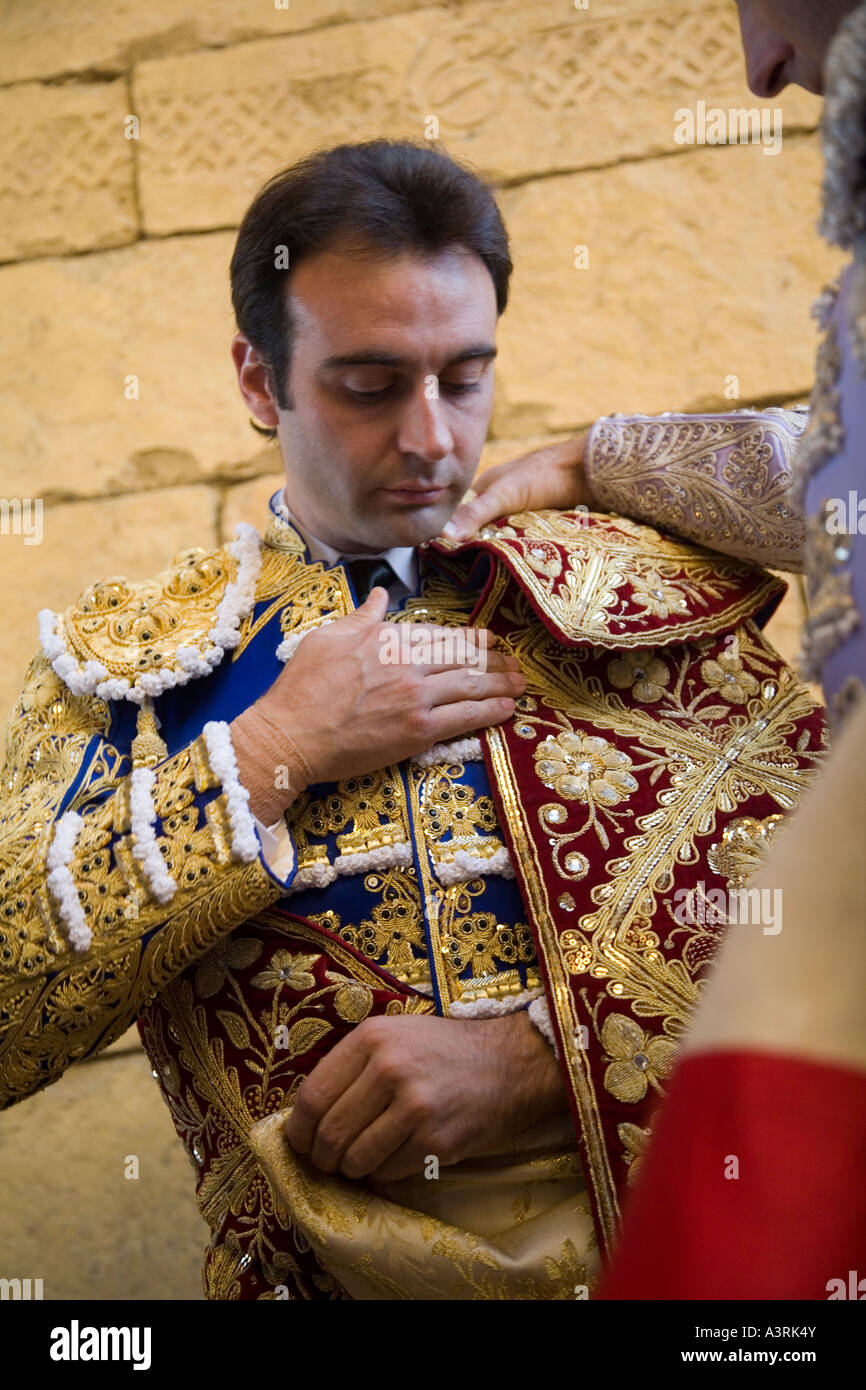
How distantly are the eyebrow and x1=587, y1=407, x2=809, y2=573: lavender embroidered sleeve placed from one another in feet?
0.70

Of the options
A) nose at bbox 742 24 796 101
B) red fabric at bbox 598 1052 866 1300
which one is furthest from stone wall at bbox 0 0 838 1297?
red fabric at bbox 598 1052 866 1300

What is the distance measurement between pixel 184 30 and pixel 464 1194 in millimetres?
2621

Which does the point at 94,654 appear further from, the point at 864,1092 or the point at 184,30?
the point at 184,30

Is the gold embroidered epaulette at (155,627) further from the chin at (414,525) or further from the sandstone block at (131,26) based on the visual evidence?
the sandstone block at (131,26)

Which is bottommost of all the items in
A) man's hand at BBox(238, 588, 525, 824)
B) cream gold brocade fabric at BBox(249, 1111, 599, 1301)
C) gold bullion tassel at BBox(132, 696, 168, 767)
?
cream gold brocade fabric at BBox(249, 1111, 599, 1301)

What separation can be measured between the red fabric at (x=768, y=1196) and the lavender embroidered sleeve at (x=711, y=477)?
117cm

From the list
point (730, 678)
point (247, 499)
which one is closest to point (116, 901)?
point (730, 678)

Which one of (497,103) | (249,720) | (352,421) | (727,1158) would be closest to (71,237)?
(497,103)

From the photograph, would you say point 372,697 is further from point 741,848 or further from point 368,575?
point 741,848

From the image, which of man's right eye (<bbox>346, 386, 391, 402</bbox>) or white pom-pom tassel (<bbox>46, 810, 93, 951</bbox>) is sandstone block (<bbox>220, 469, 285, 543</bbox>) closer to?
man's right eye (<bbox>346, 386, 391, 402</bbox>)

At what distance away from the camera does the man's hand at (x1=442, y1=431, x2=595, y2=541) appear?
176 centimetres

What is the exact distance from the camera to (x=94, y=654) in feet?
5.34

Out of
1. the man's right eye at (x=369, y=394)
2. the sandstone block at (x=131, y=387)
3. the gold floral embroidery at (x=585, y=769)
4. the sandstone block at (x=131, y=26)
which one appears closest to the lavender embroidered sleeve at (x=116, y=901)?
the gold floral embroidery at (x=585, y=769)

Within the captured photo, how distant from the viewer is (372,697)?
150 cm
